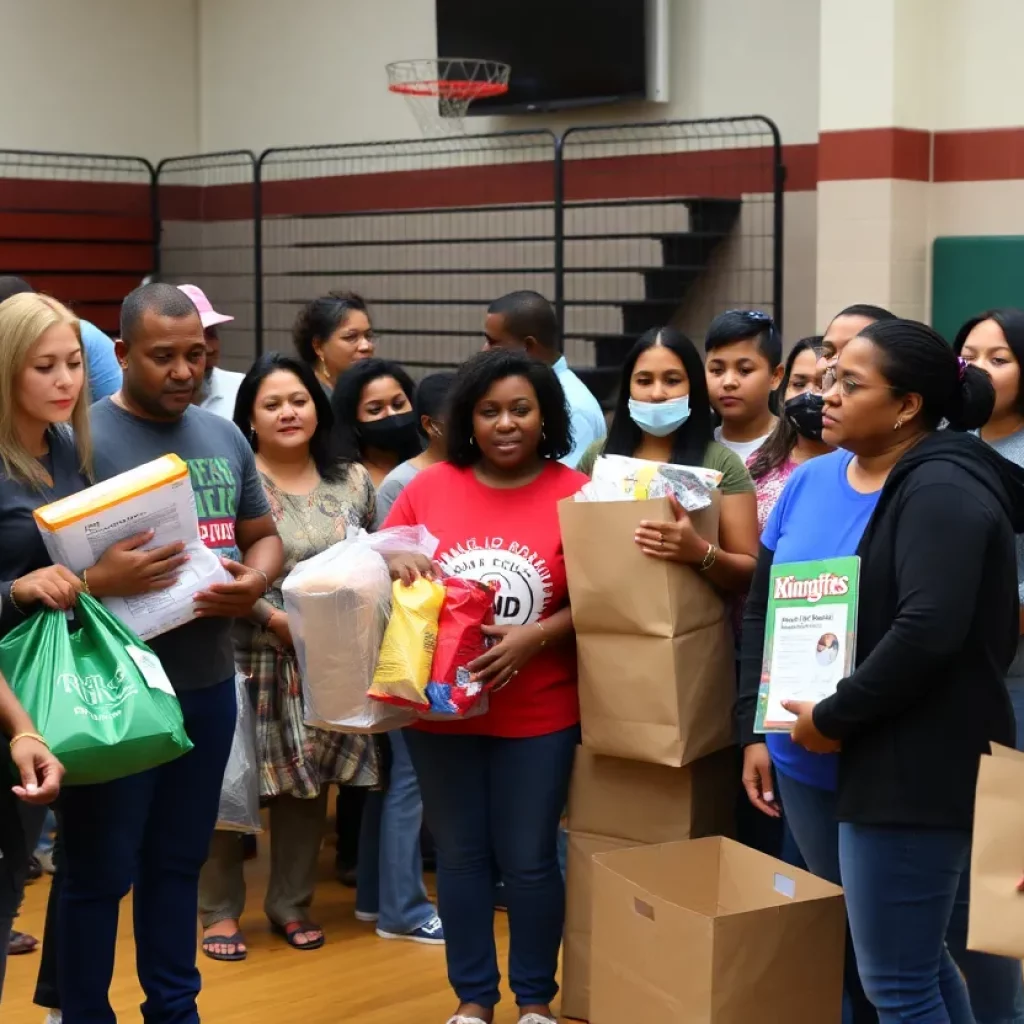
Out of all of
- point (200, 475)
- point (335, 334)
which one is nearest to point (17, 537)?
point (200, 475)

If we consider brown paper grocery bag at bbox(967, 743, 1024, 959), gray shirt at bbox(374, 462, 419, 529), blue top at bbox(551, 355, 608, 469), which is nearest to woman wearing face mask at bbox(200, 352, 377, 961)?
gray shirt at bbox(374, 462, 419, 529)

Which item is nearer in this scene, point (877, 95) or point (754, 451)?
point (754, 451)

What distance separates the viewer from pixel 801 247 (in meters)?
7.58

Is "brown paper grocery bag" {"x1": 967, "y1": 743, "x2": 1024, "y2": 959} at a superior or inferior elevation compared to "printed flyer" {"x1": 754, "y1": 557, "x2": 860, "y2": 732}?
inferior

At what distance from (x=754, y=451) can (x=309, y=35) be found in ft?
23.4

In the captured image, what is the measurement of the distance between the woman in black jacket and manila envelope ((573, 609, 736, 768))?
1.70 ft

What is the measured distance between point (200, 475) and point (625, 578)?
80cm

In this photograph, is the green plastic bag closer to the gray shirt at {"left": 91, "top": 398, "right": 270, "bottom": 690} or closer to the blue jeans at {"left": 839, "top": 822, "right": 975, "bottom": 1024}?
the gray shirt at {"left": 91, "top": 398, "right": 270, "bottom": 690}

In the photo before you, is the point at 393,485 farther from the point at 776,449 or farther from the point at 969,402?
the point at 969,402

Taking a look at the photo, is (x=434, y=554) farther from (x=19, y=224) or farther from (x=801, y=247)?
(x=19, y=224)

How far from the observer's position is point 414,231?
364 inches

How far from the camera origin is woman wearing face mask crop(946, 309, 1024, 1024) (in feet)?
8.39

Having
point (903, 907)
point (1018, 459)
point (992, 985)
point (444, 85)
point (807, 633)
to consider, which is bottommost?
point (992, 985)

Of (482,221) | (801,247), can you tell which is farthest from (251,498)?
(482,221)
